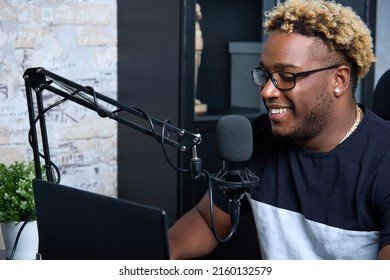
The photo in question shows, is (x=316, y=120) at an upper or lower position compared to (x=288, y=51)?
lower

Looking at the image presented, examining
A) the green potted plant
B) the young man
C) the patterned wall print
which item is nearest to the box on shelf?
the patterned wall print

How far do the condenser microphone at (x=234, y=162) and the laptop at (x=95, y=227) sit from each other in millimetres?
253

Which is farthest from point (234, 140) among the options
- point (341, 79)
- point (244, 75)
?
point (244, 75)

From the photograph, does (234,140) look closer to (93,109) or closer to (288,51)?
(93,109)

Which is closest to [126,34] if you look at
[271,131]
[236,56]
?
[236,56]

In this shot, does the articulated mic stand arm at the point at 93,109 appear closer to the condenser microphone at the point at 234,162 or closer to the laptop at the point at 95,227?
the condenser microphone at the point at 234,162

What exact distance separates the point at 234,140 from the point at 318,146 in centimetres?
48

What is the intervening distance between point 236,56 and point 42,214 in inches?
75.9

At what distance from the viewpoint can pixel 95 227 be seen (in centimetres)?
108

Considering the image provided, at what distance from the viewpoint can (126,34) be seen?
2.83 metres

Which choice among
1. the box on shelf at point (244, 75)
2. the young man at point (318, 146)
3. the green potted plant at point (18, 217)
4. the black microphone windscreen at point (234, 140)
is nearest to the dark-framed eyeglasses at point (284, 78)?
the young man at point (318, 146)

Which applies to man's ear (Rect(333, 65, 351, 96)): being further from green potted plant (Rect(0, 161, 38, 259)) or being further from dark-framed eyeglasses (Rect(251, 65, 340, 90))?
green potted plant (Rect(0, 161, 38, 259))

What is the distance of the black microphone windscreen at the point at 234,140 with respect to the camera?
128cm

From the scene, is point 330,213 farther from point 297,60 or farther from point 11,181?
point 11,181
